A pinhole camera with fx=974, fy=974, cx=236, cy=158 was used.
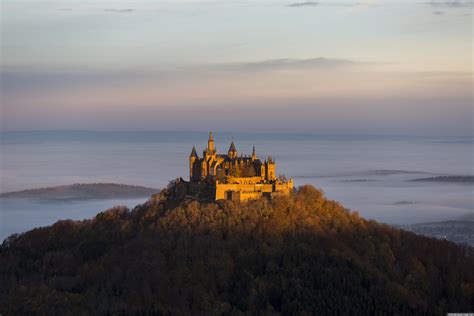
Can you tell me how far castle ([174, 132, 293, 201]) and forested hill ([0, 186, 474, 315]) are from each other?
1039 millimetres

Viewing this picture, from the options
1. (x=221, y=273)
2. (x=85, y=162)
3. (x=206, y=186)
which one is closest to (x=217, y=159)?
(x=206, y=186)

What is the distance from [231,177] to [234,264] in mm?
7100

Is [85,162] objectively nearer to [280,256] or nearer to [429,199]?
[429,199]

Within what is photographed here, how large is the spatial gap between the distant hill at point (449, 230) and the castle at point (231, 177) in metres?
29.2

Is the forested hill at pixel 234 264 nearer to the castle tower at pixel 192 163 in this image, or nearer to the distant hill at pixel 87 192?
the castle tower at pixel 192 163

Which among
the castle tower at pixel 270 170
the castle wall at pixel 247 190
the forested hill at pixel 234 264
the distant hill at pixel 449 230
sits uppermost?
the castle tower at pixel 270 170

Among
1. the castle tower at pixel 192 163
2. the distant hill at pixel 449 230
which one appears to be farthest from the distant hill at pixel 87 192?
the castle tower at pixel 192 163

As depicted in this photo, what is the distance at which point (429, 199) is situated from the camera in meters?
131

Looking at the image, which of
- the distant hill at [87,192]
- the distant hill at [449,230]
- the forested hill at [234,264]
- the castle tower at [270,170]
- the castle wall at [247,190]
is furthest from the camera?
the distant hill at [87,192]

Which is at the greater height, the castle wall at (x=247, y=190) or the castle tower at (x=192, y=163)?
the castle tower at (x=192, y=163)

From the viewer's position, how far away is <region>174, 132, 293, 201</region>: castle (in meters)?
59.7

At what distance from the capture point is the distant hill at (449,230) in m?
89.0

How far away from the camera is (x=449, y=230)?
Answer: 9681 centimetres

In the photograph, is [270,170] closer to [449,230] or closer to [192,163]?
[192,163]
